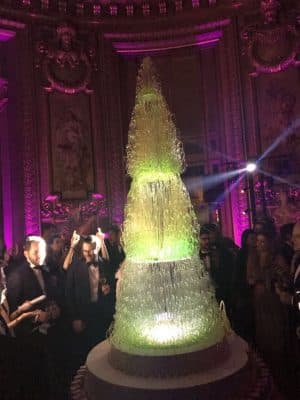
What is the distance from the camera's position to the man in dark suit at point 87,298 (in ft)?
14.8

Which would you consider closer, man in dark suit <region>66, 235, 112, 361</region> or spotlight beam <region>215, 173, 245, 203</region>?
man in dark suit <region>66, 235, 112, 361</region>

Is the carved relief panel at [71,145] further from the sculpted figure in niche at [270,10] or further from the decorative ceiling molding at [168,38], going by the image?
the sculpted figure in niche at [270,10]

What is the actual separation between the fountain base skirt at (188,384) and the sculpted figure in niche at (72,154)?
4.76 meters

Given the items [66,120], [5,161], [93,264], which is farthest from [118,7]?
[93,264]

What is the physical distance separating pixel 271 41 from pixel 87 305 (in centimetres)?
626

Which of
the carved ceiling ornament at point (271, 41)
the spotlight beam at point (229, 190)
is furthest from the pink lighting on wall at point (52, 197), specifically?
the carved ceiling ornament at point (271, 41)

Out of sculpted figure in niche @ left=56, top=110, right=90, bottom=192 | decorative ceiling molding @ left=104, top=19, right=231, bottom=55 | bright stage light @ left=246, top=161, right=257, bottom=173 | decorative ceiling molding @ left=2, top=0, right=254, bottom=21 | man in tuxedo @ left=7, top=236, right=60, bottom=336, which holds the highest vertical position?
decorative ceiling molding @ left=2, top=0, right=254, bottom=21

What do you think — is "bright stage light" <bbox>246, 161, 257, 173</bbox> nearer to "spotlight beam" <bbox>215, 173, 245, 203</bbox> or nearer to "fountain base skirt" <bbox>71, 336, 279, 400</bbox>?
"spotlight beam" <bbox>215, 173, 245, 203</bbox>

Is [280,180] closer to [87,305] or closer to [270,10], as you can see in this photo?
[270,10]

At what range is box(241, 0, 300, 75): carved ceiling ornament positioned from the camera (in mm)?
8008

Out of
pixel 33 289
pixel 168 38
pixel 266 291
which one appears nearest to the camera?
pixel 33 289

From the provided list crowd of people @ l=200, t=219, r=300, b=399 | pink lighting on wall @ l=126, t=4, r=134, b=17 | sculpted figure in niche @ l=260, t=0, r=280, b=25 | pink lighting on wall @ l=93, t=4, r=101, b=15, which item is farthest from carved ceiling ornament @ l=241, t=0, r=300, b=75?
crowd of people @ l=200, t=219, r=300, b=399

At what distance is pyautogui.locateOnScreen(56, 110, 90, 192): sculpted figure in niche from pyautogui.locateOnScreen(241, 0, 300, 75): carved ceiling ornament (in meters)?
3.63

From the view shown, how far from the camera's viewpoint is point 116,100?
8672mm
